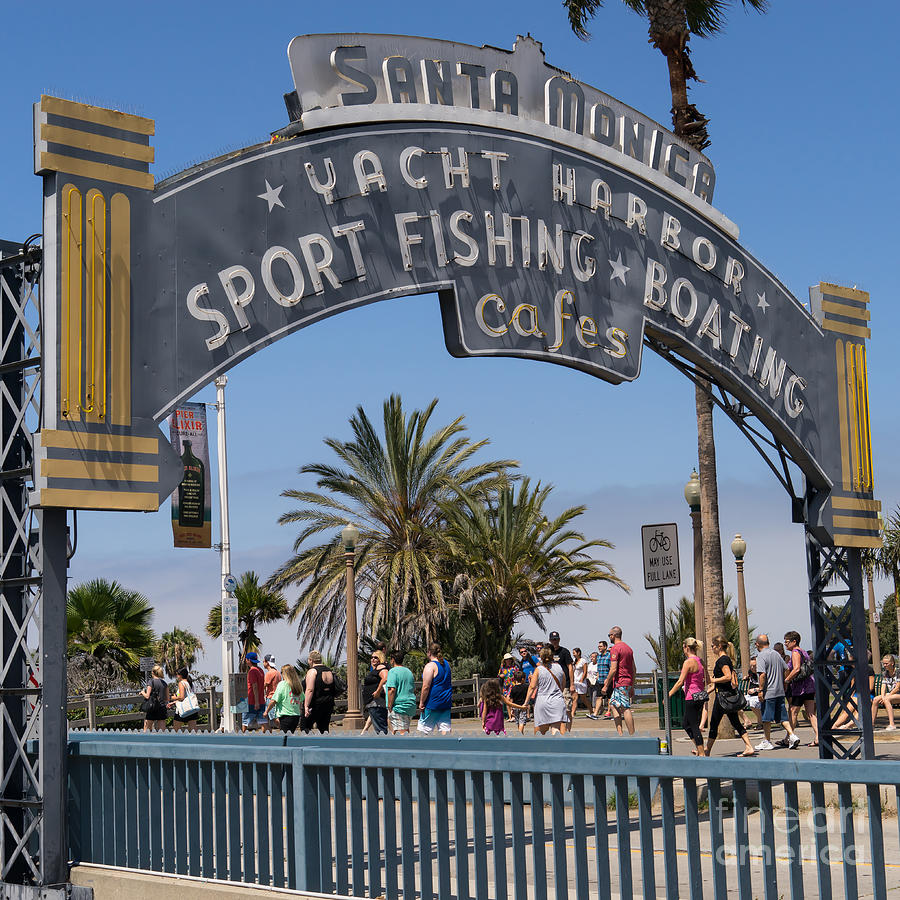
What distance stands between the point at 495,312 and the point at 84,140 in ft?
13.2

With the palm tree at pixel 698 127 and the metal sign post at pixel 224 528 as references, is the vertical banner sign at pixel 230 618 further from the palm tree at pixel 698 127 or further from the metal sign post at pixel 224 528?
the palm tree at pixel 698 127

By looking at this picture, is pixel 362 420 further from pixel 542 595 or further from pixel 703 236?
pixel 703 236

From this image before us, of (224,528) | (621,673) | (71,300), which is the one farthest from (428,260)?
(224,528)

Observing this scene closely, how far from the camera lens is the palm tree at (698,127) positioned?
23.3m

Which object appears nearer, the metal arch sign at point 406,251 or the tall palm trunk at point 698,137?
the metal arch sign at point 406,251

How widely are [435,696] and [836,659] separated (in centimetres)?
570

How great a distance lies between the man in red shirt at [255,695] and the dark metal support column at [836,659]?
41.1ft

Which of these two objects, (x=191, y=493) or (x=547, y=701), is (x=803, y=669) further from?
(x=191, y=493)

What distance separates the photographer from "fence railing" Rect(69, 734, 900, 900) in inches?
233

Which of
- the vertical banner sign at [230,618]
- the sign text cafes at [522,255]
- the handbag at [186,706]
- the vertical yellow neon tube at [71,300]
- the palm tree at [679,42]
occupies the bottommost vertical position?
the handbag at [186,706]

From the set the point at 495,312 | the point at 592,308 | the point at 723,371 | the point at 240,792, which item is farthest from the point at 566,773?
the point at 723,371

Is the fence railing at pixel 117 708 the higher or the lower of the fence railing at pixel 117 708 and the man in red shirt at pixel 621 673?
the lower

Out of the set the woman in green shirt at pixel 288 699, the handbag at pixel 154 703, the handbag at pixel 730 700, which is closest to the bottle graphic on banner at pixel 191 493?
the handbag at pixel 154 703

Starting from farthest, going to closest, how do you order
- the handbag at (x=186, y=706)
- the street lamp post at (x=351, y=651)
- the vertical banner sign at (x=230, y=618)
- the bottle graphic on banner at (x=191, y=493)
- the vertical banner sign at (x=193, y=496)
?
the vertical banner sign at (x=230, y=618) < the street lamp post at (x=351, y=651) < the bottle graphic on banner at (x=191, y=493) < the vertical banner sign at (x=193, y=496) < the handbag at (x=186, y=706)
